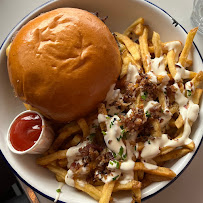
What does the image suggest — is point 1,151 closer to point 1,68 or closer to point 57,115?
point 57,115

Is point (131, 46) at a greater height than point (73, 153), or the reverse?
point (131, 46)

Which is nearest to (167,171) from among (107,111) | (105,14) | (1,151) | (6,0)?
(107,111)

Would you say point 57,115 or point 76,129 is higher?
point 57,115

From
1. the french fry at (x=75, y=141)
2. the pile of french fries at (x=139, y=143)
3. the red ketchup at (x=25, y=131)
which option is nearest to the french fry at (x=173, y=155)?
the pile of french fries at (x=139, y=143)

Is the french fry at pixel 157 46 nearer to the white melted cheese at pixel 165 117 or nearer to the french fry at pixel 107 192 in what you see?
the white melted cheese at pixel 165 117

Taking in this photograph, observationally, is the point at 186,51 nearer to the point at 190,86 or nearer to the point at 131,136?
the point at 190,86

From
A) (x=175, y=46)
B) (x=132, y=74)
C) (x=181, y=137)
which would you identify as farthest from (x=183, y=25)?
(x=181, y=137)

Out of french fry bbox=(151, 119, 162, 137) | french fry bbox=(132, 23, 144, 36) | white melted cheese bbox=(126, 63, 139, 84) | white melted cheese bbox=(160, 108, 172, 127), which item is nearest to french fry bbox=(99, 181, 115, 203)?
french fry bbox=(151, 119, 162, 137)
